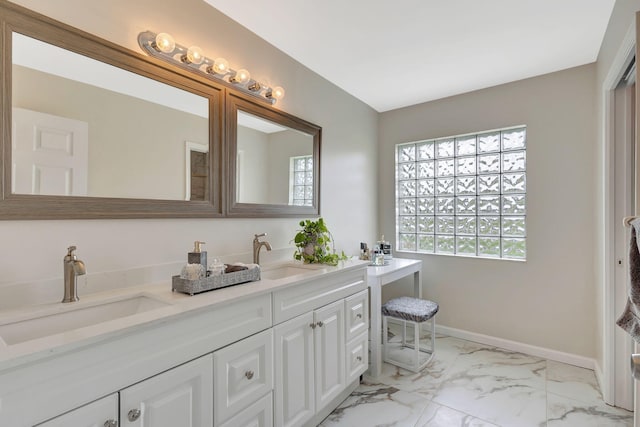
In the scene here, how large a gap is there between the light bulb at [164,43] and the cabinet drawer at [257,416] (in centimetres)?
166

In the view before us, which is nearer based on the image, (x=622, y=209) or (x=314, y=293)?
(x=314, y=293)

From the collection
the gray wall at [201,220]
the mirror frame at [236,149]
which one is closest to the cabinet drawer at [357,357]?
the gray wall at [201,220]

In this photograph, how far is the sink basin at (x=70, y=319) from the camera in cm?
97

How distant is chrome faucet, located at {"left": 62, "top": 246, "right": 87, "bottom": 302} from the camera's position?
3.57 ft

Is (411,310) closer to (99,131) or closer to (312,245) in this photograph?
(312,245)

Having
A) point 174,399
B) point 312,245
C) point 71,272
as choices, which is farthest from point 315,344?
point 71,272

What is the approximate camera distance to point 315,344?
165 centimetres

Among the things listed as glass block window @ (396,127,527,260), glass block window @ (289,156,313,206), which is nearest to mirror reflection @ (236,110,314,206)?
glass block window @ (289,156,313,206)

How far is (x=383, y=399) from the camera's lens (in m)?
1.99

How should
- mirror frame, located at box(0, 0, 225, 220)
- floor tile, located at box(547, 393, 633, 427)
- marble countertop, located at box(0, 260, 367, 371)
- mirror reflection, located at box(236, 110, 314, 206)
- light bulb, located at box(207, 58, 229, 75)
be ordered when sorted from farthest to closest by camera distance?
mirror reflection, located at box(236, 110, 314, 206) < floor tile, located at box(547, 393, 633, 427) < light bulb, located at box(207, 58, 229, 75) < mirror frame, located at box(0, 0, 225, 220) < marble countertop, located at box(0, 260, 367, 371)

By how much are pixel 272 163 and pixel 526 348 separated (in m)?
2.65

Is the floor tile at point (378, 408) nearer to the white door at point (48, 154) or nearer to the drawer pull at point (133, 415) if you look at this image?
the drawer pull at point (133, 415)

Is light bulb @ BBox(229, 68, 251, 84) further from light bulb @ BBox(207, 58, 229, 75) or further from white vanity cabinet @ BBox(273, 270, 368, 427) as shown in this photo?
white vanity cabinet @ BBox(273, 270, 368, 427)

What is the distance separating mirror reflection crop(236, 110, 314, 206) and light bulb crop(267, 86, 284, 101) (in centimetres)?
17
